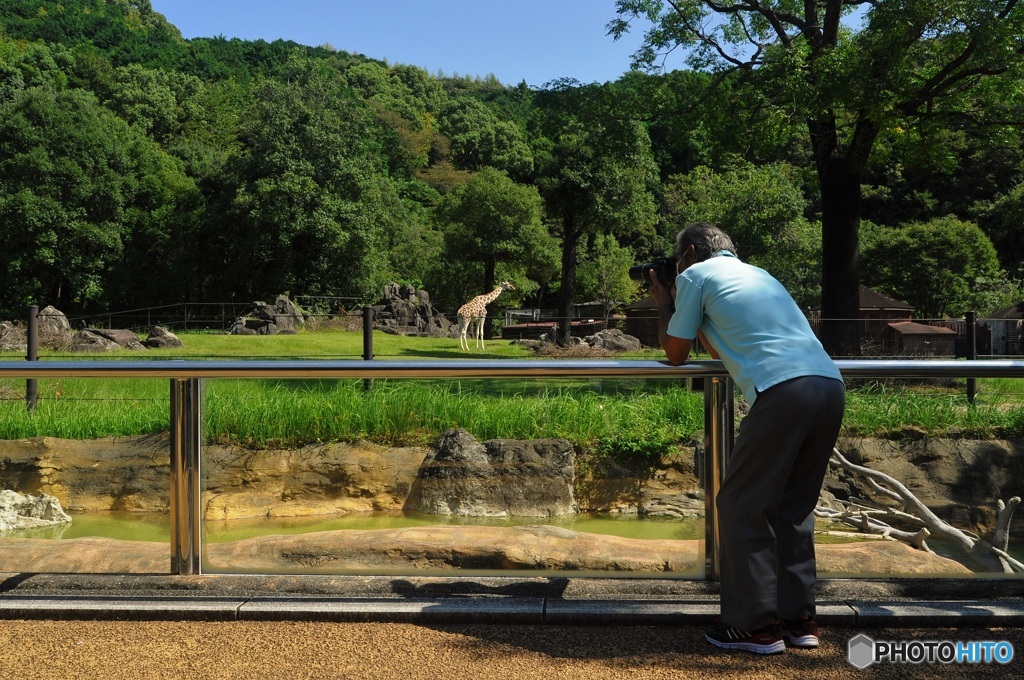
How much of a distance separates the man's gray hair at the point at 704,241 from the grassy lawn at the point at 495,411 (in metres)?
0.63

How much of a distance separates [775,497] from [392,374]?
154 cm

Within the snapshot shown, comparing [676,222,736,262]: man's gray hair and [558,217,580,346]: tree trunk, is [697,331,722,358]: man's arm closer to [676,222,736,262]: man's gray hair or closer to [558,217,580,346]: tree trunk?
[676,222,736,262]: man's gray hair

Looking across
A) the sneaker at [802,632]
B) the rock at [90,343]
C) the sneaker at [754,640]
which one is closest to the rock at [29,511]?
the sneaker at [754,640]

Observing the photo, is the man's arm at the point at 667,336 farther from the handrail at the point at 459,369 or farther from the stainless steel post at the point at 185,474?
the stainless steel post at the point at 185,474

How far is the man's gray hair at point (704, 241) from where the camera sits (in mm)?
3195

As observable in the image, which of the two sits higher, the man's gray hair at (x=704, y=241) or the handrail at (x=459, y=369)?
the man's gray hair at (x=704, y=241)

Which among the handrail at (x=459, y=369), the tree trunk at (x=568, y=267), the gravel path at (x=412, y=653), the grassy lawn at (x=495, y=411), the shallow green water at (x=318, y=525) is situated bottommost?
the gravel path at (x=412, y=653)

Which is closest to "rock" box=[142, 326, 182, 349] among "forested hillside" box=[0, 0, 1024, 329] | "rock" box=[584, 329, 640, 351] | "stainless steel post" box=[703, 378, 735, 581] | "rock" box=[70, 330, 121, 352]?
"rock" box=[70, 330, 121, 352]

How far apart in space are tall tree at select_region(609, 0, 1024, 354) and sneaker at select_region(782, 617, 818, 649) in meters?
12.3

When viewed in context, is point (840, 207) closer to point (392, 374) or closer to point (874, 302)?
point (392, 374)

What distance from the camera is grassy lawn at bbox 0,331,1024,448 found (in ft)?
11.9

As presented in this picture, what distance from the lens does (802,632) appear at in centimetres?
299

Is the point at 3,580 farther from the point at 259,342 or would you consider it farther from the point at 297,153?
the point at 297,153

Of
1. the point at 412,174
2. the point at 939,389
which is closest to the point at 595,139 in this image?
the point at 939,389
